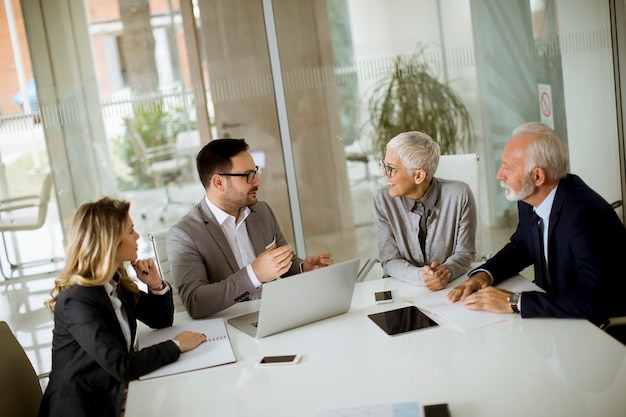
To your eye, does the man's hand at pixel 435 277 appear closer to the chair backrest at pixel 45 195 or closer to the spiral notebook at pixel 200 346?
the spiral notebook at pixel 200 346

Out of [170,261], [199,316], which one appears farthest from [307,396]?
[170,261]

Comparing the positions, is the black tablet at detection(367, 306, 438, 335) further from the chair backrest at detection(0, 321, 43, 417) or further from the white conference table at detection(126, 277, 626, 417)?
the chair backrest at detection(0, 321, 43, 417)

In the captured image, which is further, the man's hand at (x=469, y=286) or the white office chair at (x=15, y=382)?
the man's hand at (x=469, y=286)

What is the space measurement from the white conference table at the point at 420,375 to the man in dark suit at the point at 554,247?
90mm

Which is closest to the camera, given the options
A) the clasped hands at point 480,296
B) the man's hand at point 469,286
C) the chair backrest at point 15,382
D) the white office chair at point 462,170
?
the chair backrest at point 15,382

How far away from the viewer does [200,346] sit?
7.51ft

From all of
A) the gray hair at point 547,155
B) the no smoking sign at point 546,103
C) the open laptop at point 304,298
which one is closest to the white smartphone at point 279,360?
the open laptop at point 304,298

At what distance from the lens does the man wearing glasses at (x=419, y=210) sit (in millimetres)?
2996

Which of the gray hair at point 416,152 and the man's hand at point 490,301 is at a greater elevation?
the gray hair at point 416,152

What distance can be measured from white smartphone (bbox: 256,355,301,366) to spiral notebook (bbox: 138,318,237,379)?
0.10m

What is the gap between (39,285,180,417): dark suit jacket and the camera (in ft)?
6.93

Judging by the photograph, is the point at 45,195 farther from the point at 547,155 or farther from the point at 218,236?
the point at 547,155

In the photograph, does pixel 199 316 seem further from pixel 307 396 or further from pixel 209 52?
pixel 209 52

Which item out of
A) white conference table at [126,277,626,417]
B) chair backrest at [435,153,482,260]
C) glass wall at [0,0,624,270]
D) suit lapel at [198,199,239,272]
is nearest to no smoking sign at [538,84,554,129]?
glass wall at [0,0,624,270]
